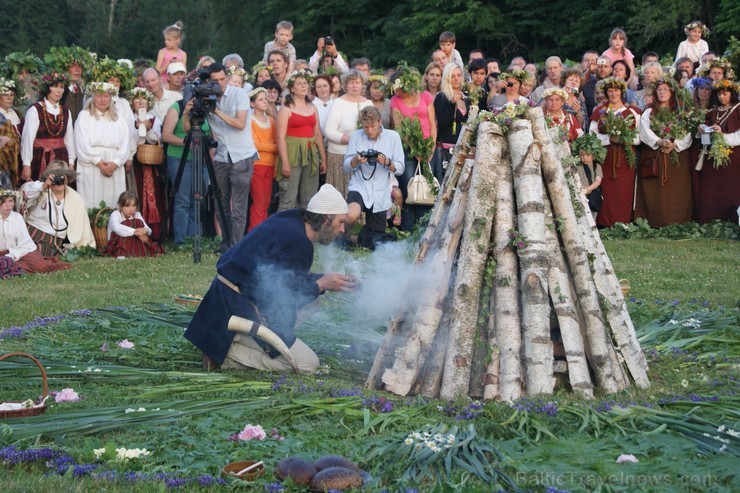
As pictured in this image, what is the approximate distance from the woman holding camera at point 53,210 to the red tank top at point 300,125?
2.91 meters

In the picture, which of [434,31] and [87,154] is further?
[434,31]

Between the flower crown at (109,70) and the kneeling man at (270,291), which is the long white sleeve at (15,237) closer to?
the flower crown at (109,70)

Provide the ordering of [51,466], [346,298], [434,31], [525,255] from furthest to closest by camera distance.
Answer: [434,31] < [346,298] < [525,255] < [51,466]

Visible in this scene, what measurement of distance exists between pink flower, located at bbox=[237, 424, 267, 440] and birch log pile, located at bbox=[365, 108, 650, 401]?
50.4 inches

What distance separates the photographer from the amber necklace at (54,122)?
14047 mm

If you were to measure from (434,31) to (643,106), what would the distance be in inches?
586

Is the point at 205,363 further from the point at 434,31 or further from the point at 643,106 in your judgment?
the point at 434,31

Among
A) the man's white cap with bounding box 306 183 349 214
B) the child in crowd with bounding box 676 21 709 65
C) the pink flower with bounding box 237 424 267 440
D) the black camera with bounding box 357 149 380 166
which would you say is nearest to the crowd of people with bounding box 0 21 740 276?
the black camera with bounding box 357 149 380 166

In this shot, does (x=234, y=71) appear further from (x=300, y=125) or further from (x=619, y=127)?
(x=619, y=127)

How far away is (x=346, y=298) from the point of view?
10719 mm

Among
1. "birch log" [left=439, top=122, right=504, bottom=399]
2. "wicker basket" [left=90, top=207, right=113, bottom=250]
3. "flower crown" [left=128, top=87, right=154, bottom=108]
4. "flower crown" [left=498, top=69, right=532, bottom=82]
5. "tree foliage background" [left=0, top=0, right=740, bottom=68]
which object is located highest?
"tree foliage background" [left=0, top=0, right=740, bottom=68]

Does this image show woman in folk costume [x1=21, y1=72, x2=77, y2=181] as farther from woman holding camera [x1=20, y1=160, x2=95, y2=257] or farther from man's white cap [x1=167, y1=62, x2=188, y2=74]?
man's white cap [x1=167, y1=62, x2=188, y2=74]

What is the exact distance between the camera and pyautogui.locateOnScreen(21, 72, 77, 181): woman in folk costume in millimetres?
13984

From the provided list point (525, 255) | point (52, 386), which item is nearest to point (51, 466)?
point (52, 386)
